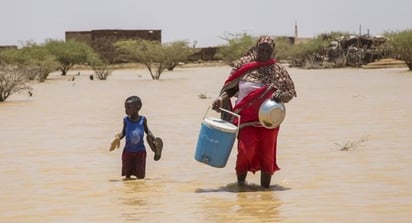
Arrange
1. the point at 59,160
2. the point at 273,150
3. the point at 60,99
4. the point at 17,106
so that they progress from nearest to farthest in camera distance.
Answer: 1. the point at 273,150
2. the point at 59,160
3. the point at 17,106
4. the point at 60,99

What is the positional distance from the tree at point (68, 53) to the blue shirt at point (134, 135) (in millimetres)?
45759

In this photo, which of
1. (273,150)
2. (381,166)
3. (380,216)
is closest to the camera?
(380,216)

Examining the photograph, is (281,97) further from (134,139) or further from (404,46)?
(404,46)

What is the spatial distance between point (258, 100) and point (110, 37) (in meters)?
64.9

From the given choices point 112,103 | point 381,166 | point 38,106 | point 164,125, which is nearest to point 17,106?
point 38,106

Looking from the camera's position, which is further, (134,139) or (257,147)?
(134,139)

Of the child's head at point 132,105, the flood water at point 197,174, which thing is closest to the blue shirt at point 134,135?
the child's head at point 132,105

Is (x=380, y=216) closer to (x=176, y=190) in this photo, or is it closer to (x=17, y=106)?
(x=176, y=190)

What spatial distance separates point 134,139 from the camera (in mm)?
8656

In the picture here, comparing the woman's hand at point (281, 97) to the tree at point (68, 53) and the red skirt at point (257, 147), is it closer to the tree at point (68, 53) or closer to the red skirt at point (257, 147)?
the red skirt at point (257, 147)

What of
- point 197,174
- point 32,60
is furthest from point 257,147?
point 32,60

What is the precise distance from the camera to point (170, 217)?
6785 mm

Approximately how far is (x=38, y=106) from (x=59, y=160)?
38.8 feet

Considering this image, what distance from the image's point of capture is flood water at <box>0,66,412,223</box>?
23.1 feet
